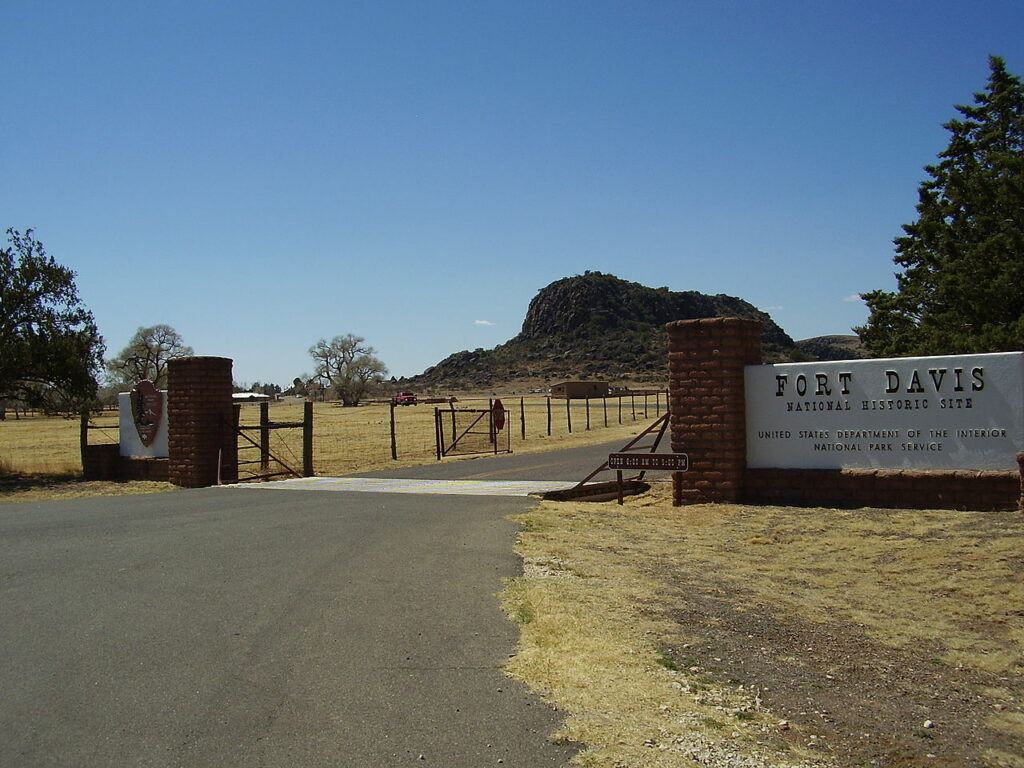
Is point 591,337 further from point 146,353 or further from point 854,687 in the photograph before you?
point 854,687

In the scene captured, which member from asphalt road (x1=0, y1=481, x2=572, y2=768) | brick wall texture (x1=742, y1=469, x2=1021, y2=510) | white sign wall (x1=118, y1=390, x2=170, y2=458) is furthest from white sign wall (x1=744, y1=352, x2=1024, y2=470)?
white sign wall (x1=118, y1=390, x2=170, y2=458)

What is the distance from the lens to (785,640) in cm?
654

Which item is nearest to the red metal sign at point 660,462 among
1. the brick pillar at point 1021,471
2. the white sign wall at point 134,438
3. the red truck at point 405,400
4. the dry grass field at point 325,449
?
the brick pillar at point 1021,471

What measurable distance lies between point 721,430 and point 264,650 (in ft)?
27.9

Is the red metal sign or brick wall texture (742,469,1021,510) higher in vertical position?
the red metal sign

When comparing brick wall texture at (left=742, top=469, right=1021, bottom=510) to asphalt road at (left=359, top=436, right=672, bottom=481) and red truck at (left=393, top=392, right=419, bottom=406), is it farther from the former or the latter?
red truck at (left=393, top=392, right=419, bottom=406)

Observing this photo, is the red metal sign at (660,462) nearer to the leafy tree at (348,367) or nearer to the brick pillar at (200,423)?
the brick pillar at (200,423)

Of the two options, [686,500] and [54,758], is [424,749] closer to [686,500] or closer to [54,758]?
[54,758]

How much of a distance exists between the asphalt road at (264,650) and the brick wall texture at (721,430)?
3.57 meters

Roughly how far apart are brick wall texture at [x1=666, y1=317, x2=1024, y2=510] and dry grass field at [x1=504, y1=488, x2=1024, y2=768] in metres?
1.37

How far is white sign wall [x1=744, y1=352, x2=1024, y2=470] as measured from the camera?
1162 centimetres

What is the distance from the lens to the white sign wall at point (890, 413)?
1162 cm

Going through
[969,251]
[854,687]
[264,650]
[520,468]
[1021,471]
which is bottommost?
[854,687]

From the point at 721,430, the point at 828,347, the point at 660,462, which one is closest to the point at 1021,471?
the point at 721,430
